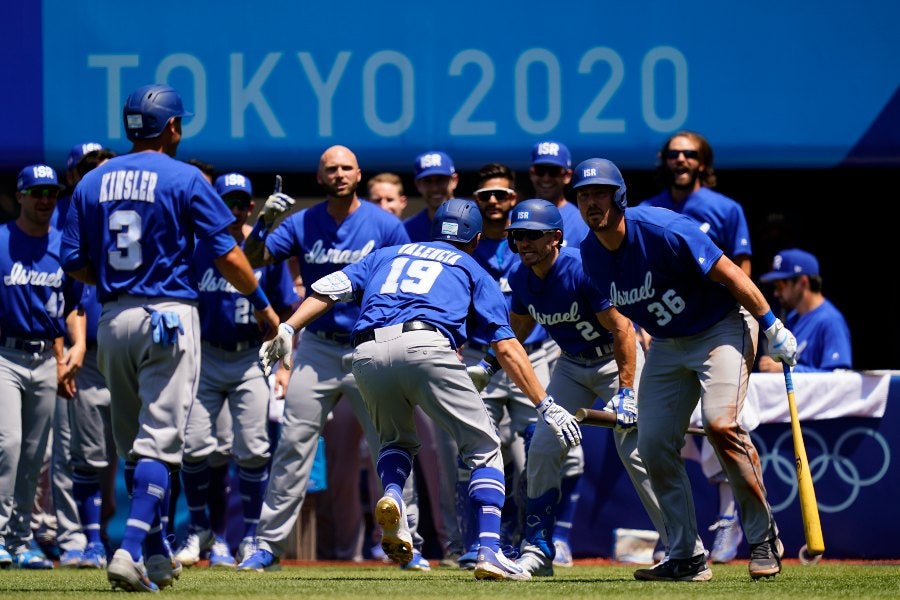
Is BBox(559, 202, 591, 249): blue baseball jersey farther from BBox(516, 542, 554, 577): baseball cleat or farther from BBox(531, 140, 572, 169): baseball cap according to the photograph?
BBox(516, 542, 554, 577): baseball cleat

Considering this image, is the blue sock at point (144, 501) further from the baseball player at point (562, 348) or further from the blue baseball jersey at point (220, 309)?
the blue baseball jersey at point (220, 309)

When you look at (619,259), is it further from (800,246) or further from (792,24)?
(800,246)

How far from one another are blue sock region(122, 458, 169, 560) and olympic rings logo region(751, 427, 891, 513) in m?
4.30

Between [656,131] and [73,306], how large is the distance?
13.7ft

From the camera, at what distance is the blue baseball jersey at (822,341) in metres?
9.25

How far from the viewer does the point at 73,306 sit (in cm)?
873

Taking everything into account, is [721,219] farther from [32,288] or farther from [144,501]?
[144,501]

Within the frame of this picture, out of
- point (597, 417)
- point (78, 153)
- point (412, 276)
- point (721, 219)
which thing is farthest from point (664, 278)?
point (78, 153)

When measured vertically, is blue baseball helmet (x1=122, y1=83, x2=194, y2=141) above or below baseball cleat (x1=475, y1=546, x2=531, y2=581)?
above

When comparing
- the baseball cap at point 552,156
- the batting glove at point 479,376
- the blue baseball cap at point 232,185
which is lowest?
the batting glove at point 479,376

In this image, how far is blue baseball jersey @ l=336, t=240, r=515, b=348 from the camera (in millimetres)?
6570

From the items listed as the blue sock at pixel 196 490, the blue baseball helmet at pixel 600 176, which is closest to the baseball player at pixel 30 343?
the blue sock at pixel 196 490

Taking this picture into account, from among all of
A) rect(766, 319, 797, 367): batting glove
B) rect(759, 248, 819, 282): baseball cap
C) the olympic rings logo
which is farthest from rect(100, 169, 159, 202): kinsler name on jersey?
rect(759, 248, 819, 282): baseball cap

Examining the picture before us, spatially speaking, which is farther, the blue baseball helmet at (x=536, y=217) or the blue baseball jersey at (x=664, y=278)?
the blue baseball helmet at (x=536, y=217)
